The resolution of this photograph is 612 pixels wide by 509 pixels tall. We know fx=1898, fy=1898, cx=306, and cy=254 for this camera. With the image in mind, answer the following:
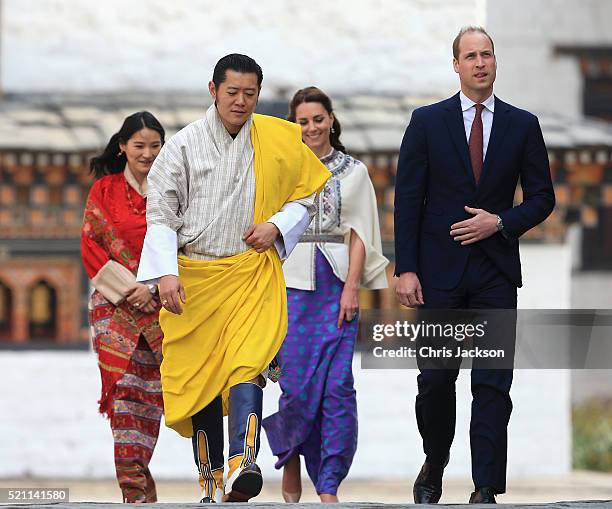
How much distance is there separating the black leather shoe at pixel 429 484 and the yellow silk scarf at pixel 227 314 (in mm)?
782

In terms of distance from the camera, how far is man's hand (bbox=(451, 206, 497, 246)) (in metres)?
6.46

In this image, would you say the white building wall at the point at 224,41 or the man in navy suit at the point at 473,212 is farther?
the white building wall at the point at 224,41

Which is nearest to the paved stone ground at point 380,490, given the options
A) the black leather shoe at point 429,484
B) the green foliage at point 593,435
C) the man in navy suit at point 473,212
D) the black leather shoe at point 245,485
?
the green foliage at point 593,435

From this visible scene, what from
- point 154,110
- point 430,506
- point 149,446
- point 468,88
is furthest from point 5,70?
point 430,506

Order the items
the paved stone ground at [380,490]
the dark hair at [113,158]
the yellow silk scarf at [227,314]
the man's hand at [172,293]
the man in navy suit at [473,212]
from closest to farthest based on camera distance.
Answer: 1. the man's hand at [172,293]
2. the yellow silk scarf at [227,314]
3. the man in navy suit at [473,212]
4. the dark hair at [113,158]
5. the paved stone ground at [380,490]

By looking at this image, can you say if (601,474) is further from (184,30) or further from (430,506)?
(430,506)

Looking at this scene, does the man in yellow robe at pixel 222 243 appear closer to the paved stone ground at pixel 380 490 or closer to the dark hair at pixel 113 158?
the dark hair at pixel 113 158

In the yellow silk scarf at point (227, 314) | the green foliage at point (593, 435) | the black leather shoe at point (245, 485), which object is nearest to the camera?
the black leather shoe at point (245, 485)

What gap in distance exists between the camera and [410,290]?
6.52 m

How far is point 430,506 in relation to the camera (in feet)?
19.1

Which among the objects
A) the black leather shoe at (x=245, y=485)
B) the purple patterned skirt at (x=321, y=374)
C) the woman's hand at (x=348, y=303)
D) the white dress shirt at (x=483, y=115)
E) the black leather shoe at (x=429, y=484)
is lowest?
the black leather shoe at (x=429, y=484)

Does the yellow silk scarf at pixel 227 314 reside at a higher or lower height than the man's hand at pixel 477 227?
lower

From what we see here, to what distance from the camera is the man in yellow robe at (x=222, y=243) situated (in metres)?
6.32

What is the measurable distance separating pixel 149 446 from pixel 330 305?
3.11ft
